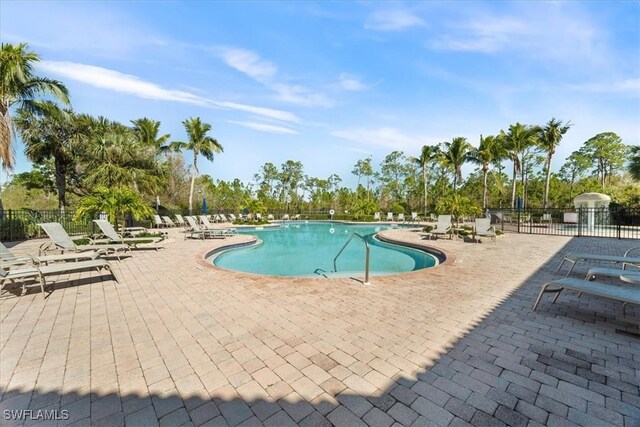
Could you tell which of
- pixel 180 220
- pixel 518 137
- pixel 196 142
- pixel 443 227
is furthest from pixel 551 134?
pixel 196 142

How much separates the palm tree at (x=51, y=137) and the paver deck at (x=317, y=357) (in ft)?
57.1

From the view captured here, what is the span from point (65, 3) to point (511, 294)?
36.9 ft

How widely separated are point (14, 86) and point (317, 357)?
52.7 ft

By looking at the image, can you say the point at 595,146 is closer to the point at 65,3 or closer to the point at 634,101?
the point at 634,101

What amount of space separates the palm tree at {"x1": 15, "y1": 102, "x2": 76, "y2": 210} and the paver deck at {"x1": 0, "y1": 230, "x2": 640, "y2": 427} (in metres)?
17.4

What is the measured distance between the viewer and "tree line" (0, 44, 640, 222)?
544 inches

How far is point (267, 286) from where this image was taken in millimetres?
5285

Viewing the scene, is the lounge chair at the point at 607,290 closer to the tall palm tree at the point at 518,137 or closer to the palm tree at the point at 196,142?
the tall palm tree at the point at 518,137

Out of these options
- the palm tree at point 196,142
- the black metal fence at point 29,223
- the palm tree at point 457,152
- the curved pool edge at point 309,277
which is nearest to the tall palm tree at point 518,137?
the palm tree at point 457,152

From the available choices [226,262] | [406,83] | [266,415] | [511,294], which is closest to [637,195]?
[406,83]

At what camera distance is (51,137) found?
1720cm

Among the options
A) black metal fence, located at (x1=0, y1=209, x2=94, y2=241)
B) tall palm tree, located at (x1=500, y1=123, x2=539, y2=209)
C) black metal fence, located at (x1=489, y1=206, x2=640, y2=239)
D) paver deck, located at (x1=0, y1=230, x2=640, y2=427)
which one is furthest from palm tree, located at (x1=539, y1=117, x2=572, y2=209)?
black metal fence, located at (x1=0, y1=209, x2=94, y2=241)

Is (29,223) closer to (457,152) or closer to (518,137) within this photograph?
(457,152)

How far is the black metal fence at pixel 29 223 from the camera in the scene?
1174 cm
